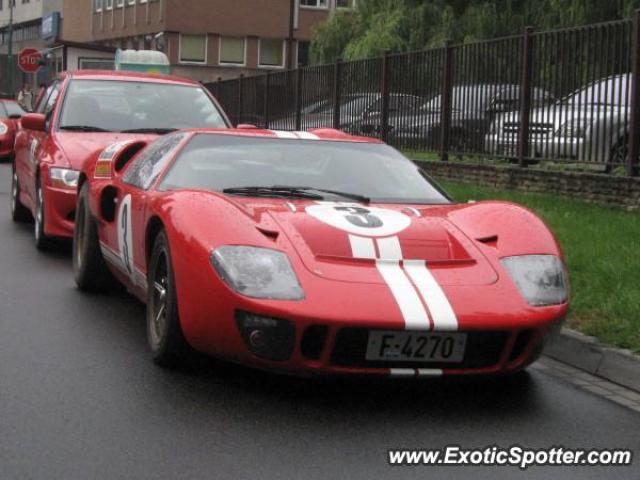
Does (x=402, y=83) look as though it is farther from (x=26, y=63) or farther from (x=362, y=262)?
(x=26, y=63)

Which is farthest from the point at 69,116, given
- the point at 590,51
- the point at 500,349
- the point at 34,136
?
the point at 500,349

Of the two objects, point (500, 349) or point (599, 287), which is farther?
point (599, 287)

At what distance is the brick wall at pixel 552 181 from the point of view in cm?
→ 1201

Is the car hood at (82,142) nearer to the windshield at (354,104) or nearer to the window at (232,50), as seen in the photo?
the windshield at (354,104)

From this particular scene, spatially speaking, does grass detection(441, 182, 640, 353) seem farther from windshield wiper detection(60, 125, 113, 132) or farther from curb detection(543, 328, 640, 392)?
windshield wiper detection(60, 125, 113, 132)

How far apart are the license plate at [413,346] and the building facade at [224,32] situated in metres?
52.3

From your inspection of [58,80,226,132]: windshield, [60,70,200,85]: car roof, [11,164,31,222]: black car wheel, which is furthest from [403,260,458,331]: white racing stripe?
[11,164,31,222]: black car wheel

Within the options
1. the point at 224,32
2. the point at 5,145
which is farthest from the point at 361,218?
the point at 224,32

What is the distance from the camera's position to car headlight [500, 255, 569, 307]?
542cm

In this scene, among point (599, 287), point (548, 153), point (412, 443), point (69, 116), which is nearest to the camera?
point (412, 443)

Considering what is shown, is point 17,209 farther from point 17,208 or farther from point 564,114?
point 564,114

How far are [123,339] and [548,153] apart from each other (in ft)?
27.1

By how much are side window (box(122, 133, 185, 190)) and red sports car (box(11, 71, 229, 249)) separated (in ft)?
8.25

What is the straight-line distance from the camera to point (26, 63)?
42.5 m
